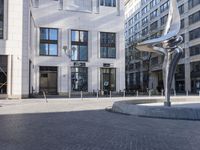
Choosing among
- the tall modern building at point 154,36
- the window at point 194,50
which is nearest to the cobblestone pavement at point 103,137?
the tall modern building at point 154,36

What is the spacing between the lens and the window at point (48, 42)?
44.1 meters

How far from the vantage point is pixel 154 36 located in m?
68.8

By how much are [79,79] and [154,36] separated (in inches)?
1190

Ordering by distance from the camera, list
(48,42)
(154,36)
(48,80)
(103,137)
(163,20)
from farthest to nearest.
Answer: (163,20) → (154,36) → (48,42) → (48,80) → (103,137)

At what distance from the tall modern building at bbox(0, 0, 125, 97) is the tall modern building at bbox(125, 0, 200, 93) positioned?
12182mm

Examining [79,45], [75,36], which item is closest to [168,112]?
[79,45]

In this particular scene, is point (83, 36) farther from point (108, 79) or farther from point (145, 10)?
point (145, 10)

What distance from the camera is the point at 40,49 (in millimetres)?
44000

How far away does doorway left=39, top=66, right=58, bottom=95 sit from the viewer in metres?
43.7

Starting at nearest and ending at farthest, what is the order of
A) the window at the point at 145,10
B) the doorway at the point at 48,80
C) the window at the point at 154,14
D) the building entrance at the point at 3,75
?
the building entrance at the point at 3,75
the doorway at the point at 48,80
the window at the point at 154,14
the window at the point at 145,10

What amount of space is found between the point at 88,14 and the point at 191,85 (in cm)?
2784

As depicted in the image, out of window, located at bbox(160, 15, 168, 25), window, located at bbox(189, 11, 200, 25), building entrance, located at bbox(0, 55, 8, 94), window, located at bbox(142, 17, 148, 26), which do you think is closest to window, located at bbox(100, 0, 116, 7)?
window, located at bbox(189, 11, 200, 25)

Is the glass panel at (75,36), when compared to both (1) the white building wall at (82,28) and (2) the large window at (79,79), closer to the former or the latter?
(1) the white building wall at (82,28)

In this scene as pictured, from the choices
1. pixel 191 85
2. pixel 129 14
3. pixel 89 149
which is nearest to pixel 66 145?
pixel 89 149
